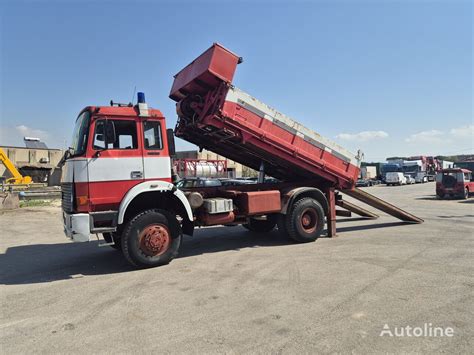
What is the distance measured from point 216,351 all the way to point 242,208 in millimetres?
4738

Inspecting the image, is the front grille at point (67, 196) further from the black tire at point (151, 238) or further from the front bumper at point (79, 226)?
the black tire at point (151, 238)

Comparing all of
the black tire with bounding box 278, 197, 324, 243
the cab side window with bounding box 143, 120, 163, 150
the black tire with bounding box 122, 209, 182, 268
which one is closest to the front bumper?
the black tire with bounding box 122, 209, 182, 268

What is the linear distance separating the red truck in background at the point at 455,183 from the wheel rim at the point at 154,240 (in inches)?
837

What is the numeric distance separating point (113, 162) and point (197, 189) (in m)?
2.23

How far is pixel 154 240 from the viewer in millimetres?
6309

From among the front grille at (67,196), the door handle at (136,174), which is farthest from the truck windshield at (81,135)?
the door handle at (136,174)

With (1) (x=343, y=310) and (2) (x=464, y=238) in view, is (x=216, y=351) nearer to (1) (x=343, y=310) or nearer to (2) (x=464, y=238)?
(1) (x=343, y=310)

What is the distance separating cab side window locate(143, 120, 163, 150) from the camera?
21.3 feet

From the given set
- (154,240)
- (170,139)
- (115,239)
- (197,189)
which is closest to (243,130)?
(170,139)

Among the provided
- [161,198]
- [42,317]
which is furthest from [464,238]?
[42,317]

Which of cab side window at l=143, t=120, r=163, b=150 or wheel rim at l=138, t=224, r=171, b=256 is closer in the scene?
wheel rim at l=138, t=224, r=171, b=256

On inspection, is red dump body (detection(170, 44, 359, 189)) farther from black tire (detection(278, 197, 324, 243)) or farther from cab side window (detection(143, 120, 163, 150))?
cab side window (detection(143, 120, 163, 150))

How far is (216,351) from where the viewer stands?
3.28 meters

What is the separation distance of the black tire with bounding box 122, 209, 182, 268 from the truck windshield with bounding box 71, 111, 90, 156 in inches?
62.8
